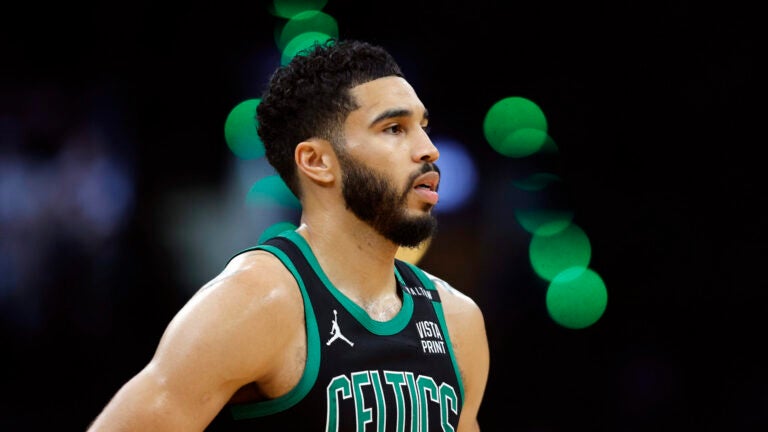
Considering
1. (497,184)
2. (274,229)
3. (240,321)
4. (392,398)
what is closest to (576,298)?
(497,184)

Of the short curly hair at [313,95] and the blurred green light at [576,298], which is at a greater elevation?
the short curly hair at [313,95]

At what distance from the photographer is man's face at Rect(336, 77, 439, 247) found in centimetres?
213

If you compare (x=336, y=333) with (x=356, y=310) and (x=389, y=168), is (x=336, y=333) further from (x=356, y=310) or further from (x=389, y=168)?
(x=389, y=168)

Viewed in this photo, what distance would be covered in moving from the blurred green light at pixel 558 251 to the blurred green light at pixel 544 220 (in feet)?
0.05

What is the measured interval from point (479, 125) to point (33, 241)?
10.5 ft

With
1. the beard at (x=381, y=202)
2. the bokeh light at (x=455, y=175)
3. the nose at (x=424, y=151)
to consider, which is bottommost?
the beard at (x=381, y=202)

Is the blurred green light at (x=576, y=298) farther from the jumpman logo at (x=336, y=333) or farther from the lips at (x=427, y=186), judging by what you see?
the jumpman logo at (x=336, y=333)

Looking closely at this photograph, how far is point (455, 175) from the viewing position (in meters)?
5.79

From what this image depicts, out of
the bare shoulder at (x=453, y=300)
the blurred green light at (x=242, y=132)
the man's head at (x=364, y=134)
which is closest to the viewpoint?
the man's head at (x=364, y=134)

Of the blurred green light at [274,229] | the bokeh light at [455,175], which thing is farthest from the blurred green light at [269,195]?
the bokeh light at [455,175]

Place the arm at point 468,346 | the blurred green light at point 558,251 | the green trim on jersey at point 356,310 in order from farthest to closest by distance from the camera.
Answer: the blurred green light at point 558,251, the arm at point 468,346, the green trim on jersey at point 356,310

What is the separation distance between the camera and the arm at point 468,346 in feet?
7.53

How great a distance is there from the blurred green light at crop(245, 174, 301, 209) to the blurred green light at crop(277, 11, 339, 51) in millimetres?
987

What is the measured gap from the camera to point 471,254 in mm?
5656
